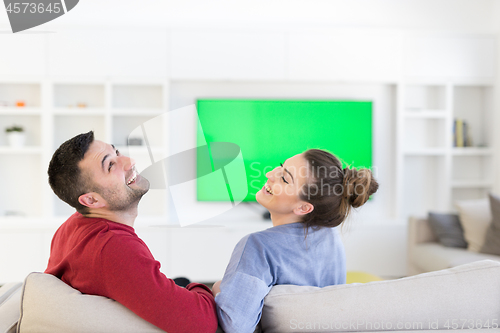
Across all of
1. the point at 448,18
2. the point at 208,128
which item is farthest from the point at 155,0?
the point at 448,18

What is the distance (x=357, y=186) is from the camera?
1.17 meters

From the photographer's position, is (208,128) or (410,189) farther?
(410,189)

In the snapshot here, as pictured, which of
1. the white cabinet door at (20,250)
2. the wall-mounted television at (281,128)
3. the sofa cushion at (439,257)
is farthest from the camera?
the wall-mounted television at (281,128)

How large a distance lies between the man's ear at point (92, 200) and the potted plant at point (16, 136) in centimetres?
304

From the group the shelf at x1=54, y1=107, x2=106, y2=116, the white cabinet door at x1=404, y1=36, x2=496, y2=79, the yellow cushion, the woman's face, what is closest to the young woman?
the woman's face

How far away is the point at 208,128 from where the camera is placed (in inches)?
152

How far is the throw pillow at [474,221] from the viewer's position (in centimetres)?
296

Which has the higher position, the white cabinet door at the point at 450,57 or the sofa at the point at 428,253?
the white cabinet door at the point at 450,57

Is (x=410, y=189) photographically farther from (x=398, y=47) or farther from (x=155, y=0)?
(x=155, y=0)

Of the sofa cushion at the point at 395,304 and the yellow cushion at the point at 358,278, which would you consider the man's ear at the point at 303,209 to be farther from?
the yellow cushion at the point at 358,278

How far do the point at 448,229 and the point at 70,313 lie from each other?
112 inches

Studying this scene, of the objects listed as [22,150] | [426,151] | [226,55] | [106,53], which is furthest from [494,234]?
[22,150]

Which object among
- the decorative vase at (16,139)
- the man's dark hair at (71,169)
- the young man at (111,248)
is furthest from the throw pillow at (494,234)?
the decorative vase at (16,139)

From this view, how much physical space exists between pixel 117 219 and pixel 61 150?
225mm
